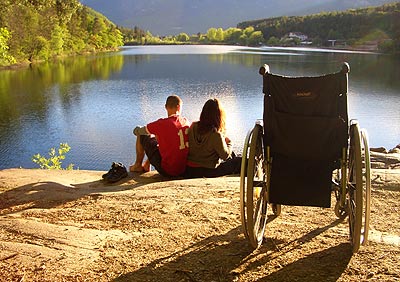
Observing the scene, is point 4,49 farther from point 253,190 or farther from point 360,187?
point 360,187

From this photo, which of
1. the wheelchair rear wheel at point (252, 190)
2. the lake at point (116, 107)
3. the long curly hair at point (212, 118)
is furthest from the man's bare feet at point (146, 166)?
the lake at point (116, 107)

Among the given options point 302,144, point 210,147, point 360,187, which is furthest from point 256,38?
point 360,187

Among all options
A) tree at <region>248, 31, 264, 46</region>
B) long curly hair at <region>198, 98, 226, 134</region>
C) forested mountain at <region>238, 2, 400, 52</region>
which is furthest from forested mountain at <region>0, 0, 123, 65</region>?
forested mountain at <region>238, 2, 400, 52</region>

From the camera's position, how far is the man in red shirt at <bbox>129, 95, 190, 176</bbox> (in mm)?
5109

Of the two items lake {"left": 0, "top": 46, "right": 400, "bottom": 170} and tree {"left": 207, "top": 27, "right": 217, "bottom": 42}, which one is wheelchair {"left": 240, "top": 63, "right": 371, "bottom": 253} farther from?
tree {"left": 207, "top": 27, "right": 217, "bottom": 42}

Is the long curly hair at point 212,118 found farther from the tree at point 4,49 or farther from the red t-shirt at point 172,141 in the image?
the tree at point 4,49

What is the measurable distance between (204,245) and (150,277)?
0.52 meters

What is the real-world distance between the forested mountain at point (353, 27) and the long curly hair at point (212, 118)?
7054 cm

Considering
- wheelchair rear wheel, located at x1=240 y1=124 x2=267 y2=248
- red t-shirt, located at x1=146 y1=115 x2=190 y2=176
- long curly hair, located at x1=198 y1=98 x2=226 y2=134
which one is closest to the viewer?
wheelchair rear wheel, located at x1=240 y1=124 x2=267 y2=248

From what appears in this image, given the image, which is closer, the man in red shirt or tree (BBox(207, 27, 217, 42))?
the man in red shirt

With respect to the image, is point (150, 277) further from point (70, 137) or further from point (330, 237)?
point (70, 137)

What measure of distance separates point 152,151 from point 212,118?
0.97 m

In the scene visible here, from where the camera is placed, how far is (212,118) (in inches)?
193

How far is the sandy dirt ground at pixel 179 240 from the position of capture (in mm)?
2654
